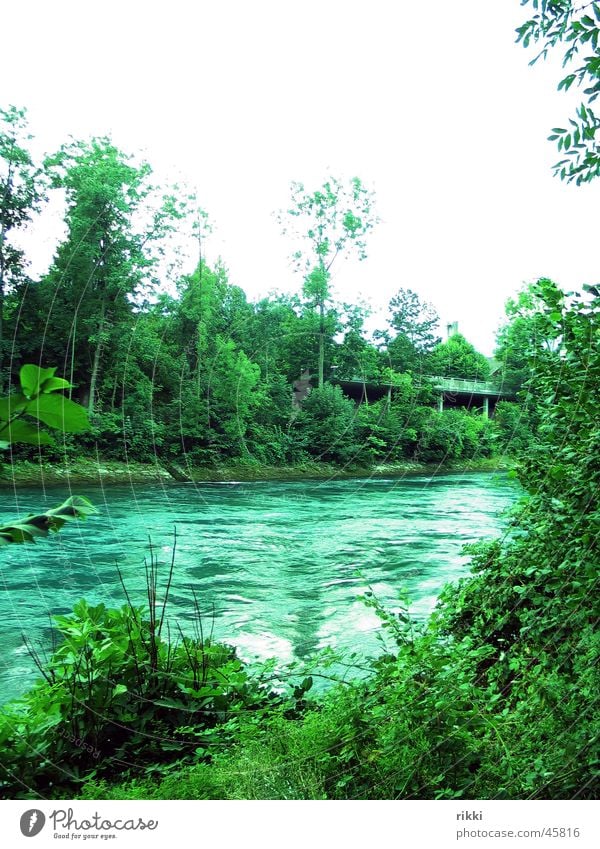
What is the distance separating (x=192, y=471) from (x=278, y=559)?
A: 37cm

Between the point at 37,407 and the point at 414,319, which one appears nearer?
the point at 37,407

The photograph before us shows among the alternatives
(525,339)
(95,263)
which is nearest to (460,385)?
(525,339)

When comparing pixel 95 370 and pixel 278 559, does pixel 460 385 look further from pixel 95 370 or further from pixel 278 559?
pixel 95 370

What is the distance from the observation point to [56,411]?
632 millimetres

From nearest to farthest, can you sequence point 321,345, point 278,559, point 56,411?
1. point 56,411
2. point 321,345
3. point 278,559

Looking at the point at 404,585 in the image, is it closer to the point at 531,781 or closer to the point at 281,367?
the point at 531,781

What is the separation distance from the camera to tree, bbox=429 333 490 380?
1.44 m

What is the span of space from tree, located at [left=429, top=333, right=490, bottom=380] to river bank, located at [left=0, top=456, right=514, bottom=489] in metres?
0.20

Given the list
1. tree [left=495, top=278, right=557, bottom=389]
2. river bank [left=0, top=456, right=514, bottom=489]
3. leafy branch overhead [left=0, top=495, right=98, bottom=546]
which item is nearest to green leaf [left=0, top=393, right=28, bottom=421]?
leafy branch overhead [left=0, top=495, right=98, bottom=546]

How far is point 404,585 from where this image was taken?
58.8 inches

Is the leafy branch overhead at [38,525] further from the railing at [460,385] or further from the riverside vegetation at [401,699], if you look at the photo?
the railing at [460,385]
